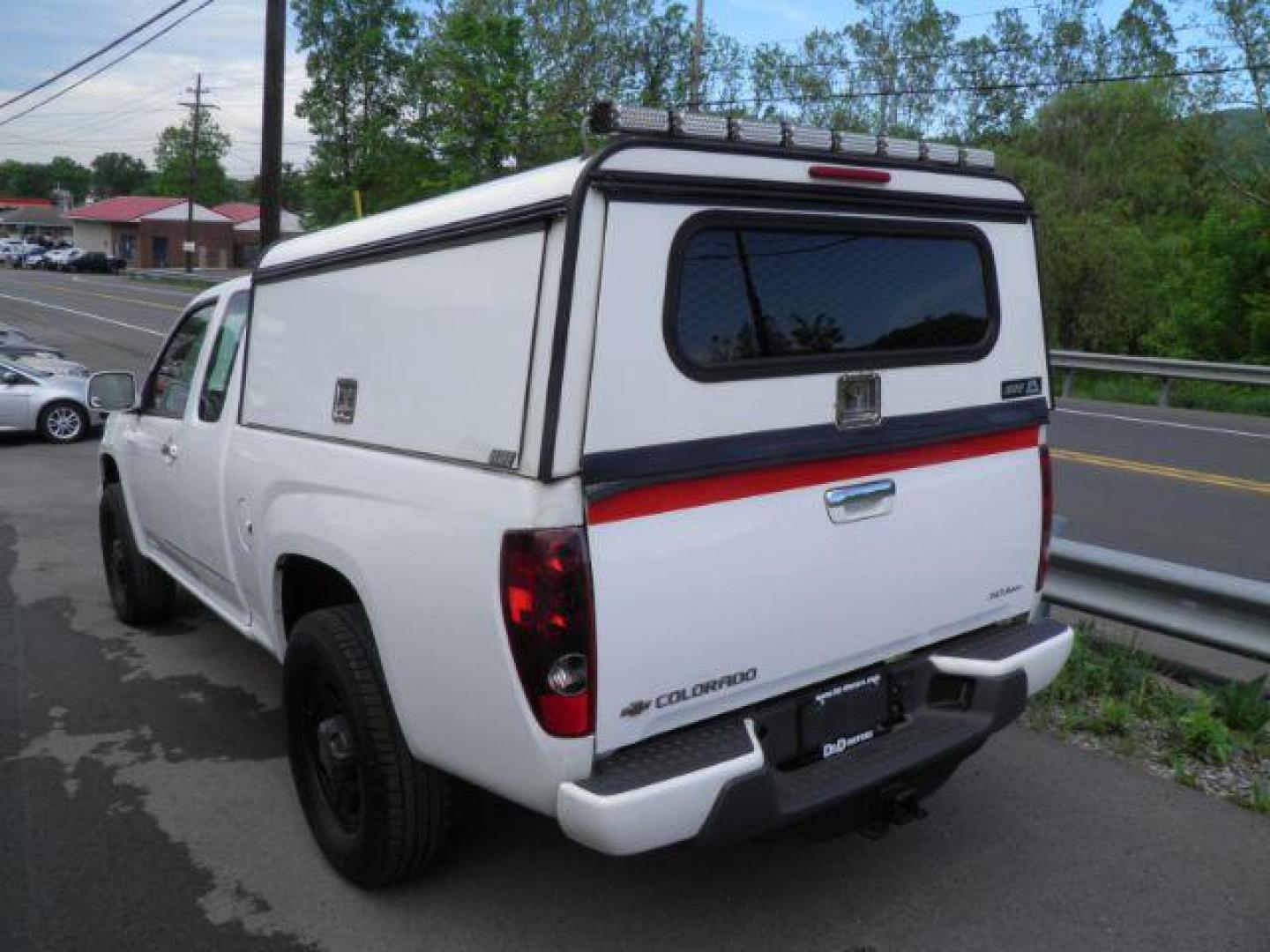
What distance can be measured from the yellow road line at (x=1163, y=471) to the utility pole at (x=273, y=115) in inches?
442

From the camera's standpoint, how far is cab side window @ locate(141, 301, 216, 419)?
489 cm

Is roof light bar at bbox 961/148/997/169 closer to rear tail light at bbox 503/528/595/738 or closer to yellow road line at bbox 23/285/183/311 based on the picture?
rear tail light at bbox 503/528/595/738

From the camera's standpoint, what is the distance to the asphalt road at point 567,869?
308cm

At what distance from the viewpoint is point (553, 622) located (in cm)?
248

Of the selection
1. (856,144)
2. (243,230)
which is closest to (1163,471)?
(856,144)

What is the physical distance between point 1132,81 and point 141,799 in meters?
36.5

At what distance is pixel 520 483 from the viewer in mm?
2527

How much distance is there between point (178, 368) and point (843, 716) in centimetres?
360

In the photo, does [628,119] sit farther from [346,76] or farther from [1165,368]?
[346,76]

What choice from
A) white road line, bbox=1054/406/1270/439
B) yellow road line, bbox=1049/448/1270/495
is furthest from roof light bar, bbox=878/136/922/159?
white road line, bbox=1054/406/1270/439

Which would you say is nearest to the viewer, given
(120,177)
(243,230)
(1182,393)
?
(1182,393)

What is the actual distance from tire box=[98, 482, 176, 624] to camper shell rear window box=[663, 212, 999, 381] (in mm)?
3965

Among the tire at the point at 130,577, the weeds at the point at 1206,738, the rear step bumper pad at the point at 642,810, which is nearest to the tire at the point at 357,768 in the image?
the rear step bumper pad at the point at 642,810

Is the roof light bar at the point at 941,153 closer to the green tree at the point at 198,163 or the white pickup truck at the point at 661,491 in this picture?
the white pickup truck at the point at 661,491
